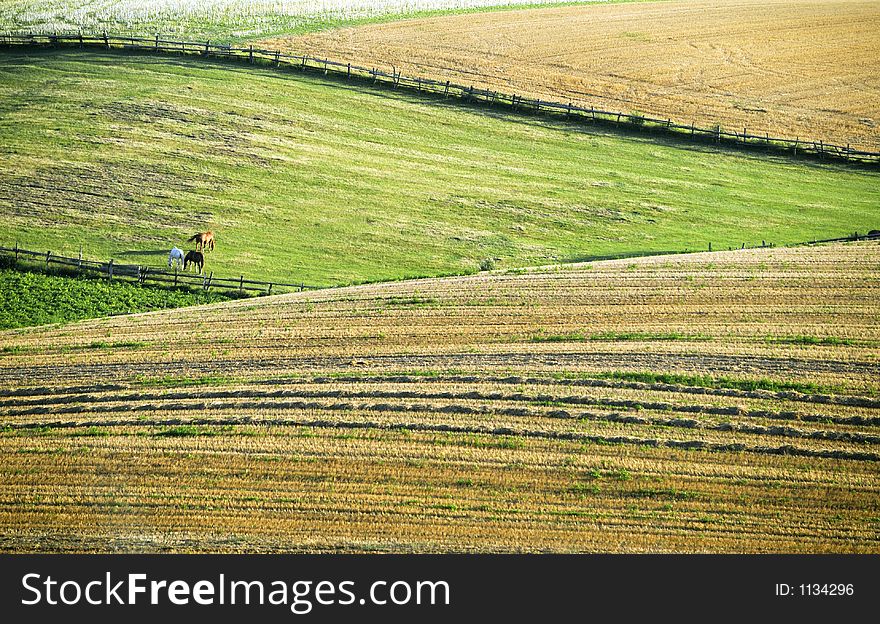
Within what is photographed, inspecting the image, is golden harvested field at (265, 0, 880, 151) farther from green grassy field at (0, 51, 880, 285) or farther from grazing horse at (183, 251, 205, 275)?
grazing horse at (183, 251, 205, 275)

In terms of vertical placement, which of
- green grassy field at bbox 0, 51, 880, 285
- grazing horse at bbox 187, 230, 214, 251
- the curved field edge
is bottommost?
grazing horse at bbox 187, 230, 214, 251

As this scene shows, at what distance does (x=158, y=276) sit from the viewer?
31172 mm

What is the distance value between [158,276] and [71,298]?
3.00m

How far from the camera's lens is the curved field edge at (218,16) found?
2371 inches

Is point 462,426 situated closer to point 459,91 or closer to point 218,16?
point 459,91

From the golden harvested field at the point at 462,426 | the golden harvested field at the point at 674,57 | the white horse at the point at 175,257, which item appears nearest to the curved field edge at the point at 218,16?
the golden harvested field at the point at 674,57

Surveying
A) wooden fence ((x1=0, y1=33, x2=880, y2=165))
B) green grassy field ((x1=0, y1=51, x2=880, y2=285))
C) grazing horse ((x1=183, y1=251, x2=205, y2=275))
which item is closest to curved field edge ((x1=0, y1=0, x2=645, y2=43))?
wooden fence ((x1=0, y1=33, x2=880, y2=165))

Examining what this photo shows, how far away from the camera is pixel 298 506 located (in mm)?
16344

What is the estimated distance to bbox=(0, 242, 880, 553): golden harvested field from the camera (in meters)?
15.8

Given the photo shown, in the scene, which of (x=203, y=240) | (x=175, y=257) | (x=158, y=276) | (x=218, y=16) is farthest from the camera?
(x=218, y=16)

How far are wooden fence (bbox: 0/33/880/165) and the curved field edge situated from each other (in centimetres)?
407

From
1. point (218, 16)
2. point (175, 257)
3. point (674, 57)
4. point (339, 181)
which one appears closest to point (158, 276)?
point (175, 257)

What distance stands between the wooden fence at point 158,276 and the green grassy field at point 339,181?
1.05 meters

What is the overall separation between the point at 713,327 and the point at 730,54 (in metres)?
45.0
